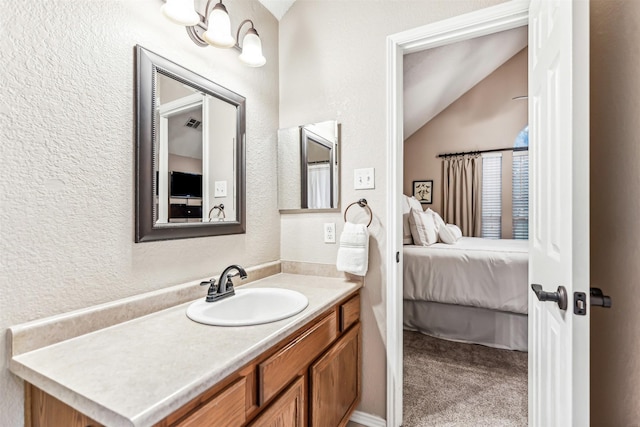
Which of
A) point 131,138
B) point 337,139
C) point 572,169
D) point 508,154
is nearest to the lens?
point 572,169

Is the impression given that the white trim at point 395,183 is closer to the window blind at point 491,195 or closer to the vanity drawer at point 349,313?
the vanity drawer at point 349,313

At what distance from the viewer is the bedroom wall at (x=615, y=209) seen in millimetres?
790

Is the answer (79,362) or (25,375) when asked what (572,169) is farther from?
(25,375)

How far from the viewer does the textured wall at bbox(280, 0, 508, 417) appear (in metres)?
1.59

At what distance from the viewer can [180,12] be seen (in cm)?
111

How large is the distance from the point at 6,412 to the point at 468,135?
210 inches

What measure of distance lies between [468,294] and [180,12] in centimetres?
266

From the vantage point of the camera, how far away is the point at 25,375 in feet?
2.51

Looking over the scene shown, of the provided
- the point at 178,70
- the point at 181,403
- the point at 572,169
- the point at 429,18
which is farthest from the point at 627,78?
the point at 178,70

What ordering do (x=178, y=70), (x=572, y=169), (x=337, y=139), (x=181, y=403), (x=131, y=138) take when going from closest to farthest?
(x=181, y=403) → (x=572, y=169) → (x=131, y=138) → (x=178, y=70) → (x=337, y=139)

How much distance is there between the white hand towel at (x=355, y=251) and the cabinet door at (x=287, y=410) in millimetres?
595

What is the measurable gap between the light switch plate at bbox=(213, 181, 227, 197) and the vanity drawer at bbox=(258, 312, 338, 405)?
771mm

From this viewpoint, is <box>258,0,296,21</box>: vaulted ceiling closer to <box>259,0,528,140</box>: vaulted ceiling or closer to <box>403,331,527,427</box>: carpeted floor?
<box>259,0,528,140</box>: vaulted ceiling

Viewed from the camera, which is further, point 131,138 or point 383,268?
point 383,268
